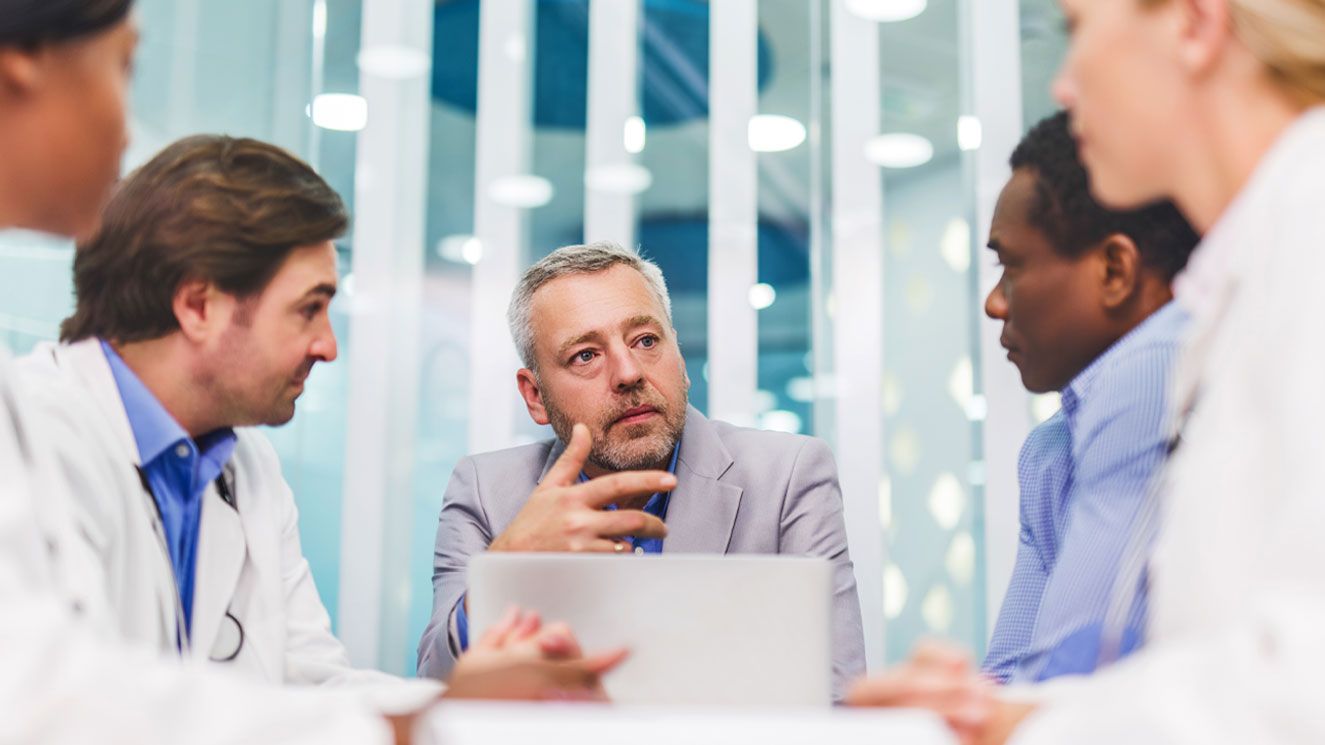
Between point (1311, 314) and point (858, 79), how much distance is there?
1.99m

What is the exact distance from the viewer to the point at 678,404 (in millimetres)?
2146

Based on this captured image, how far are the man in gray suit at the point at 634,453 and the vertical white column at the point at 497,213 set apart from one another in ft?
1.40

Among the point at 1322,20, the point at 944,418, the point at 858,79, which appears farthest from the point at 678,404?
the point at 1322,20

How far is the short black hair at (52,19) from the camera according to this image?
42.3 inches

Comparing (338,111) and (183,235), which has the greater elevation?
(338,111)

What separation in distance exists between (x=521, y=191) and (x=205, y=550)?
4.67 ft

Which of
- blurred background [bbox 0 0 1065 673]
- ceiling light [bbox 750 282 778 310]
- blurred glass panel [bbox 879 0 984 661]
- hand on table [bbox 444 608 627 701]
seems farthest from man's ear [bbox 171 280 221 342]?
blurred glass panel [bbox 879 0 984 661]

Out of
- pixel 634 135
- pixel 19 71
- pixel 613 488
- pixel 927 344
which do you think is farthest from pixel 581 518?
pixel 634 135

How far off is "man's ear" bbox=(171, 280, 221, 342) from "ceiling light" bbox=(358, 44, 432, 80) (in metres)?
1.30

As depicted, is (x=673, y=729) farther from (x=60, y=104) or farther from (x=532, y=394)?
(x=532, y=394)

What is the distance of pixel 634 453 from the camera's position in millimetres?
2104

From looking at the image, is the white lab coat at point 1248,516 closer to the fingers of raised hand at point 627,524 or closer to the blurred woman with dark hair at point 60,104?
the fingers of raised hand at point 627,524

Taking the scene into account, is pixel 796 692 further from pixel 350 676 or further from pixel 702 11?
pixel 702 11

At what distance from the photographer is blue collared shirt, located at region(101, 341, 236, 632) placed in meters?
1.57
